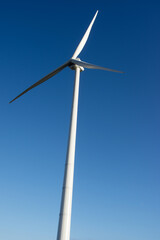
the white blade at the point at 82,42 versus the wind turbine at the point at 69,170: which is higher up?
the white blade at the point at 82,42

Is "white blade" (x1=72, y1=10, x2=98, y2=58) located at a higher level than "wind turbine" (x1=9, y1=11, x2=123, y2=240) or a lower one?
higher

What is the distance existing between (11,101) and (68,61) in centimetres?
1113

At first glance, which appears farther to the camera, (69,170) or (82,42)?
(82,42)

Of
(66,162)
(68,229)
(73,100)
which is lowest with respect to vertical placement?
(68,229)

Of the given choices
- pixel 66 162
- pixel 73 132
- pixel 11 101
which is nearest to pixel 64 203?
pixel 66 162

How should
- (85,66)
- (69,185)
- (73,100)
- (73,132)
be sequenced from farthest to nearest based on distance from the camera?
(85,66), (73,100), (73,132), (69,185)

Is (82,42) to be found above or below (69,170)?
above

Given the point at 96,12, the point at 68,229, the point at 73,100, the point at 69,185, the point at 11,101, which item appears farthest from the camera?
the point at 96,12

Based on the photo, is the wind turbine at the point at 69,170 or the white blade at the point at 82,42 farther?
the white blade at the point at 82,42

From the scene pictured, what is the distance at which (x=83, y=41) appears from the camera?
39.2 metres

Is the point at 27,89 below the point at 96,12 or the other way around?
below

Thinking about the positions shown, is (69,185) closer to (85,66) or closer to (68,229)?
(68,229)

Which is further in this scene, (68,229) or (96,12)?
(96,12)

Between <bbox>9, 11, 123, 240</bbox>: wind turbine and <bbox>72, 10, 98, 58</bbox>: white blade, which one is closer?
<bbox>9, 11, 123, 240</bbox>: wind turbine
